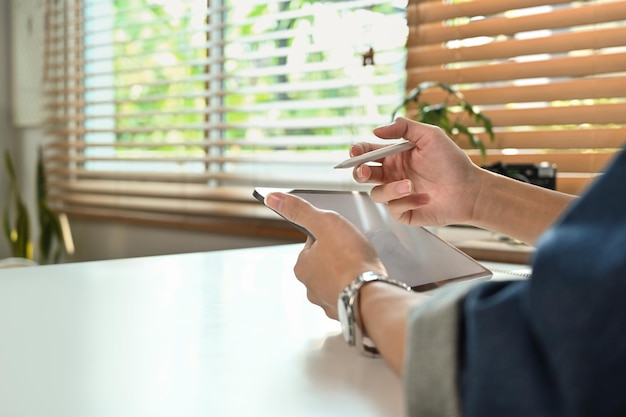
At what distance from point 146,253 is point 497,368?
271 cm

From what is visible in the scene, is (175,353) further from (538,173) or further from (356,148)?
(538,173)

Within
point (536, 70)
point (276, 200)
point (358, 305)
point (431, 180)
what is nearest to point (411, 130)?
point (431, 180)

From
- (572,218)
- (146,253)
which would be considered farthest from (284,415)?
(146,253)

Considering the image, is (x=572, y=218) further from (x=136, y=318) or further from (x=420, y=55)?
(x=420, y=55)

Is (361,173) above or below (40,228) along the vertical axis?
above

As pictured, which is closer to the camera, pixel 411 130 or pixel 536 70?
pixel 411 130

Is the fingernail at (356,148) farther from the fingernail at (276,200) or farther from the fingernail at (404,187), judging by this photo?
the fingernail at (276,200)

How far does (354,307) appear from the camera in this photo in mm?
682

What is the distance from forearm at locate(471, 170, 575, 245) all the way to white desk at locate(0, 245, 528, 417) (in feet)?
0.91

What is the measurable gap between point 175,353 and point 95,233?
2.67 meters

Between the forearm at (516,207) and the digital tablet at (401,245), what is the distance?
0.07 m

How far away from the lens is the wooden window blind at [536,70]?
1.73 meters

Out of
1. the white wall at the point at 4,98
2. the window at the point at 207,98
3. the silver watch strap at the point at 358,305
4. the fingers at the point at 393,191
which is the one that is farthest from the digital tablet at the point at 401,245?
the white wall at the point at 4,98

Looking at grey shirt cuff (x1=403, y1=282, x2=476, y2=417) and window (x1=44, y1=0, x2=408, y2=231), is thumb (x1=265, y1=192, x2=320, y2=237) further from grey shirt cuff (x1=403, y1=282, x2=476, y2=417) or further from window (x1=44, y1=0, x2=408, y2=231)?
window (x1=44, y1=0, x2=408, y2=231)
